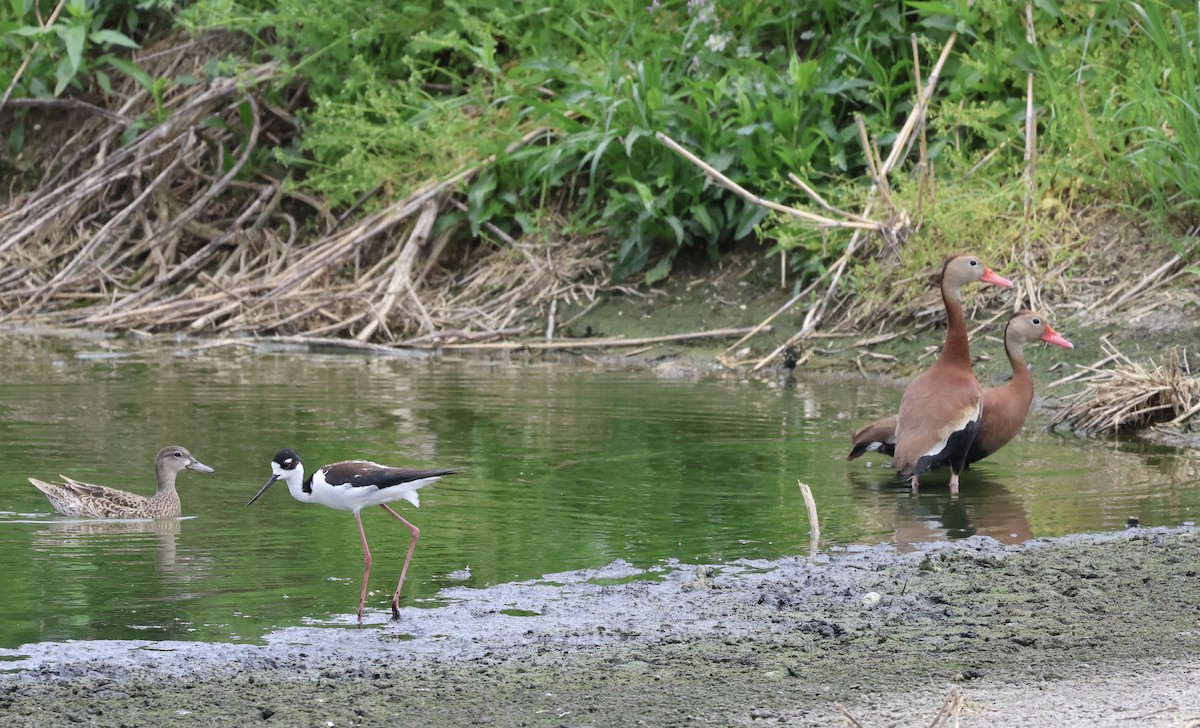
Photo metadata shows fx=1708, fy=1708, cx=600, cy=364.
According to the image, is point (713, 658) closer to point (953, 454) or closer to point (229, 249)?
point (953, 454)

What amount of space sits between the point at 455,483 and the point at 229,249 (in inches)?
381

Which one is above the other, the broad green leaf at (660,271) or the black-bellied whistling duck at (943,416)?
the broad green leaf at (660,271)

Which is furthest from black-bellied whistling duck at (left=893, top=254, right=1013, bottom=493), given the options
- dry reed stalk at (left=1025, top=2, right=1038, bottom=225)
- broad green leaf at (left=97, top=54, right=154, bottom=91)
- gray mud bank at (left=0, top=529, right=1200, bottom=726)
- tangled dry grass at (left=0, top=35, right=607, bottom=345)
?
broad green leaf at (left=97, top=54, right=154, bottom=91)

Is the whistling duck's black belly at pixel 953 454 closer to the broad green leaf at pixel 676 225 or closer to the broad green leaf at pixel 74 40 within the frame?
the broad green leaf at pixel 676 225

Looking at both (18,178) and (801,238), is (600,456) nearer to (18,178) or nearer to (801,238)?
(801,238)

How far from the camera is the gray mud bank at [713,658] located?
196 inches

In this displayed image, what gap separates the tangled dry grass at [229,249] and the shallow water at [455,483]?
70.2 inches

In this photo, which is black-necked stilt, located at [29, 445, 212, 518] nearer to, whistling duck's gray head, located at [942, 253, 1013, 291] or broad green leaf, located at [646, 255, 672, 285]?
whistling duck's gray head, located at [942, 253, 1013, 291]

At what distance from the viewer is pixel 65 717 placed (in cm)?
485

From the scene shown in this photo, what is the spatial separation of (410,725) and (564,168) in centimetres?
1175

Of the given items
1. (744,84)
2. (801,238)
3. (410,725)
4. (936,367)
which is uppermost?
(744,84)

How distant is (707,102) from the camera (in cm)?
1562

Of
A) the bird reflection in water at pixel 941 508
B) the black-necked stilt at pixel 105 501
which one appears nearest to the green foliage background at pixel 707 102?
the bird reflection in water at pixel 941 508

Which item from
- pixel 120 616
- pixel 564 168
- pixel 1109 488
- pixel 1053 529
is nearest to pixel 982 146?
pixel 564 168
